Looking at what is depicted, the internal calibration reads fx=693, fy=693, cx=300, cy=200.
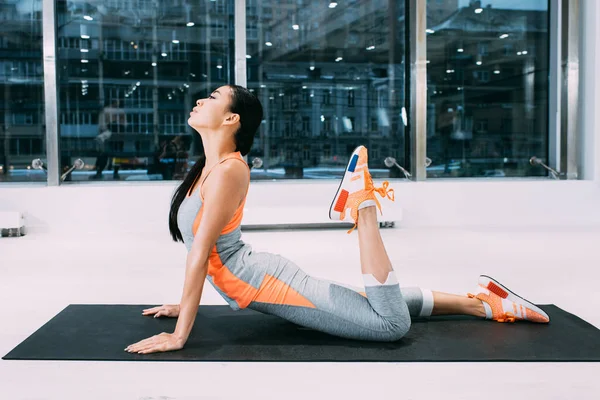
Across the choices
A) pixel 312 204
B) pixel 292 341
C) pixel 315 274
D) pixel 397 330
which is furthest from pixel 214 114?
pixel 312 204

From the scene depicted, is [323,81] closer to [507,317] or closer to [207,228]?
[507,317]

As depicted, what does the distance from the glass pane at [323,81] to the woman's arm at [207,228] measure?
5.07m

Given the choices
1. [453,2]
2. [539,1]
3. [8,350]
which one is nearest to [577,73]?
[539,1]

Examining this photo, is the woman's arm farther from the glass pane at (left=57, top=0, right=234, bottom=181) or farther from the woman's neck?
the glass pane at (left=57, top=0, right=234, bottom=181)

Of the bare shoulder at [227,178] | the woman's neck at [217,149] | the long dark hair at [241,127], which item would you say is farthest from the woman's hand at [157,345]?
the woman's neck at [217,149]

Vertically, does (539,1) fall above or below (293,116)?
above

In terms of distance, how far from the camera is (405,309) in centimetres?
264

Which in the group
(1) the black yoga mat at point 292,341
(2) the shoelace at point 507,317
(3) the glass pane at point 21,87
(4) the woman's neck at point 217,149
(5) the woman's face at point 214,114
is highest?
(3) the glass pane at point 21,87

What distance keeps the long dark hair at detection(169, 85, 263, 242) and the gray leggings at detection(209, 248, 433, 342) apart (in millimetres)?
356

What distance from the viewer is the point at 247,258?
2.68 meters

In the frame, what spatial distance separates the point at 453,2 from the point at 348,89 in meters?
1.49

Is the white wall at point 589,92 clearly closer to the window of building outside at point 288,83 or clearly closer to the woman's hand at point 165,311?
the window of building outside at point 288,83

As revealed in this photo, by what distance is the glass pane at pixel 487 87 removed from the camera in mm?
7660

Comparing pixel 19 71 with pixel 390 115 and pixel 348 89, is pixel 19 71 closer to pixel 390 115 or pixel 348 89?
pixel 348 89
